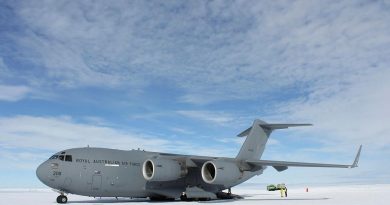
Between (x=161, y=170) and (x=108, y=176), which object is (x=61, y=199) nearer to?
(x=108, y=176)

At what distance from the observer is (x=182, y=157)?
2383cm

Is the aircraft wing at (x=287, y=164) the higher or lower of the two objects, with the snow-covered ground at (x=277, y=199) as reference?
higher

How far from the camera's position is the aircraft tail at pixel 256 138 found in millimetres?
26056

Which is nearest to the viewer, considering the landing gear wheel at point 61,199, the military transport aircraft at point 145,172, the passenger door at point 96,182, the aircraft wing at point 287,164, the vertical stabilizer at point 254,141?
the landing gear wheel at point 61,199

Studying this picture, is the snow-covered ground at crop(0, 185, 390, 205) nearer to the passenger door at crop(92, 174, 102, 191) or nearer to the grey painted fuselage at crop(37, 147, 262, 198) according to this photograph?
the grey painted fuselage at crop(37, 147, 262, 198)

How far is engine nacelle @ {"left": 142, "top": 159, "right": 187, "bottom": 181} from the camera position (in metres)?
21.4

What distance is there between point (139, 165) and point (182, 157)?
259 cm

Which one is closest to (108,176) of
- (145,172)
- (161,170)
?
(145,172)

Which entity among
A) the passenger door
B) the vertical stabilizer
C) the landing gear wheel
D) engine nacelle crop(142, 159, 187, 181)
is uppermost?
the vertical stabilizer

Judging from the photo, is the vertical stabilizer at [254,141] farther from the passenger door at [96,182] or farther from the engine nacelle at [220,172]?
the passenger door at [96,182]

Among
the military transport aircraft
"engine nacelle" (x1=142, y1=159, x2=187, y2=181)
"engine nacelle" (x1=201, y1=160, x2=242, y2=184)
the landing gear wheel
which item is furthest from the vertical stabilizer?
the landing gear wheel

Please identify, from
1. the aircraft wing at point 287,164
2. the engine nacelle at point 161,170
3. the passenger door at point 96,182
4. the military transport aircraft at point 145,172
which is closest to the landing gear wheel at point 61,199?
the military transport aircraft at point 145,172

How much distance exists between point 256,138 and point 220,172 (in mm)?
6093

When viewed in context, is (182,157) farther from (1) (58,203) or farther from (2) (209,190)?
(1) (58,203)
